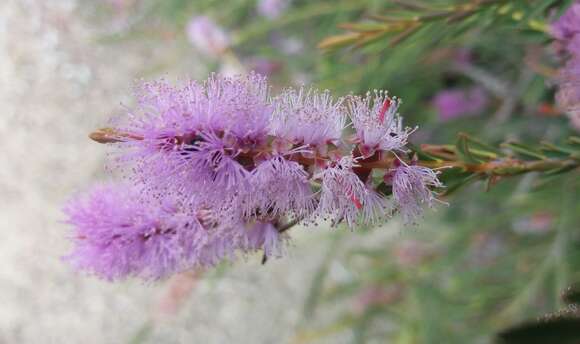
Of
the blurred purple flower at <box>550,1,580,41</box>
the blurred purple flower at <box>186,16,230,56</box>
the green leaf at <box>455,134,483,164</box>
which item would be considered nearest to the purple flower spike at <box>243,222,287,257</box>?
the green leaf at <box>455,134,483,164</box>

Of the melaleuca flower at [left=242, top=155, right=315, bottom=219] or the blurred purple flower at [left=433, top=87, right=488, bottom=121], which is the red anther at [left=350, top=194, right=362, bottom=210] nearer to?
the melaleuca flower at [left=242, top=155, right=315, bottom=219]

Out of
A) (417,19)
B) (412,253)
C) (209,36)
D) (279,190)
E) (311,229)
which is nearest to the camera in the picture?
(279,190)

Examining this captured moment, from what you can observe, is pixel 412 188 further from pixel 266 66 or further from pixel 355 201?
pixel 266 66

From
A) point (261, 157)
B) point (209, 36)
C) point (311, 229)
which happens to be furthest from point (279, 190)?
point (311, 229)

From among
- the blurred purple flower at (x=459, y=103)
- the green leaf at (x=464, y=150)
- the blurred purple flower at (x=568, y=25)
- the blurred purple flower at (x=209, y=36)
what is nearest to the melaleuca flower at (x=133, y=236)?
the green leaf at (x=464, y=150)

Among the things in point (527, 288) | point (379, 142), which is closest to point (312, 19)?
point (527, 288)

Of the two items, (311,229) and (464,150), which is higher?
(464,150)

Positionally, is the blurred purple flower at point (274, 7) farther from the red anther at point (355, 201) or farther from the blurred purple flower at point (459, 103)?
the red anther at point (355, 201)

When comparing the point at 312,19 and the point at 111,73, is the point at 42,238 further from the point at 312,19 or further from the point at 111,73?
the point at 312,19
